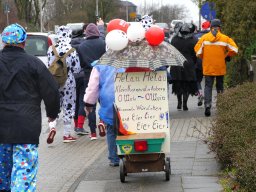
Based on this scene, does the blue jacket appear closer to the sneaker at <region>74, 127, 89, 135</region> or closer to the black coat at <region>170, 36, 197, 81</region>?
the sneaker at <region>74, 127, 89, 135</region>

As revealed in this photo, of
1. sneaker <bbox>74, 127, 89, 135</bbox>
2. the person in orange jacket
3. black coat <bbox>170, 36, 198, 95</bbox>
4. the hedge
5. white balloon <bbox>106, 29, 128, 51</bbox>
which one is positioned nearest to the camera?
the hedge

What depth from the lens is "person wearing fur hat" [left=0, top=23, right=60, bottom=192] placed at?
6.18 m

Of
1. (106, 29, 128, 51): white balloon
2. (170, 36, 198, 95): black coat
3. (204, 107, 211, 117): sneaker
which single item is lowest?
(204, 107, 211, 117): sneaker

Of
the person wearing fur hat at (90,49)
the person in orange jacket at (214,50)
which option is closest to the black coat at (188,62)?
the person in orange jacket at (214,50)

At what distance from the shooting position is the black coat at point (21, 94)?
6.18 metres

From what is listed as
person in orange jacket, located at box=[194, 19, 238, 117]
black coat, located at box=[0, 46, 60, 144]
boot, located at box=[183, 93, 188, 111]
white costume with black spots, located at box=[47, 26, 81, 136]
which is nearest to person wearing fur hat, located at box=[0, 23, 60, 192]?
black coat, located at box=[0, 46, 60, 144]

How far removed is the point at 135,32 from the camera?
25.9ft

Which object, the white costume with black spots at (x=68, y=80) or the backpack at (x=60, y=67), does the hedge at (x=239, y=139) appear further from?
the white costume with black spots at (x=68, y=80)

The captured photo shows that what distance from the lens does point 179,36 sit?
587 inches

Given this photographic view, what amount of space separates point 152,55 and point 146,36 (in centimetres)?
21

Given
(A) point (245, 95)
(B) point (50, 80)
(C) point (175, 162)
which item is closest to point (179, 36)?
(A) point (245, 95)

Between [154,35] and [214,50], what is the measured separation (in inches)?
229

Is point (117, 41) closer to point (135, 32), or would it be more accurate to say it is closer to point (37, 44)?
point (135, 32)

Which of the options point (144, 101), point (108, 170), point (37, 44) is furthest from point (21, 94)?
point (37, 44)
